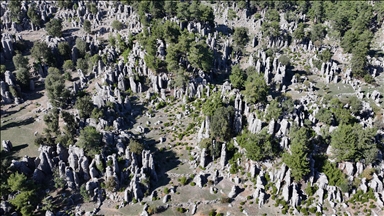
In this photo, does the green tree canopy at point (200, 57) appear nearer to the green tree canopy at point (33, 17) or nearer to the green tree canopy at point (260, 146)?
the green tree canopy at point (260, 146)

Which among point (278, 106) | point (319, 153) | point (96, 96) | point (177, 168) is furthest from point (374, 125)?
point (96, 96)

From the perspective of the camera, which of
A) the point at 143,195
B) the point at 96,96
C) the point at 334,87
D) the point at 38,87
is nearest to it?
the point at 143,195

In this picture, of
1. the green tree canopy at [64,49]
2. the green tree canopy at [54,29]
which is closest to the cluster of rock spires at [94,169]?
the green tree canopy at [64,49]

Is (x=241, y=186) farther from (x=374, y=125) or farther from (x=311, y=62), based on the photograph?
(x=311, y=62)

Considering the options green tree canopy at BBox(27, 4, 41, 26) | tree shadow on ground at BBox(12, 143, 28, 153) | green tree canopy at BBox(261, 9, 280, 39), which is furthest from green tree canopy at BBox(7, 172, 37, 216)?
green tree canopy at BBox(261, 9, 280, 39)

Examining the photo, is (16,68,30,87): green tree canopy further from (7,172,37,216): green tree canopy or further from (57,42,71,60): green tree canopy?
(7,172,37,216): green tree canopy

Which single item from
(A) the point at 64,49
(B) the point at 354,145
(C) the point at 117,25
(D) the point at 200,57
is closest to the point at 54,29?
(A) the point at 64,49

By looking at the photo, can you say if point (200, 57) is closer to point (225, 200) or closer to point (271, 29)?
point (271, 29)

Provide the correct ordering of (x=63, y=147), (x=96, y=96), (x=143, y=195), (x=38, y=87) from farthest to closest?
(x=38, y=87)
(x=96, y=96)
(x=63, y=147)
(x=143, y=195)

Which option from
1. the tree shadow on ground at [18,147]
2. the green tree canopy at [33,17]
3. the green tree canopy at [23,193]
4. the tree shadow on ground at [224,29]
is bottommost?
the green tree canopy at [23,193]
